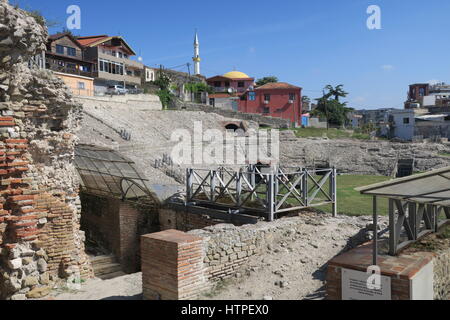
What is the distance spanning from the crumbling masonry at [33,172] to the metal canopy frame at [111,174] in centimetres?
261

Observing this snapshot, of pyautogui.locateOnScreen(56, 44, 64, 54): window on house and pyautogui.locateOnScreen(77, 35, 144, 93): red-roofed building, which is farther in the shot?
pyautogui.locateOnScreen(77, 35, 144, 93): red-roofed building

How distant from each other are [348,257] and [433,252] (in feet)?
4.54

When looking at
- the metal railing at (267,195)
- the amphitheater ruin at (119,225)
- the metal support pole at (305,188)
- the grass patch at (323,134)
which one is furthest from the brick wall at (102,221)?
the grass patch at (323,134)

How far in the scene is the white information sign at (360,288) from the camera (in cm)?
494

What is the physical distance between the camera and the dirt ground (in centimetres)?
660

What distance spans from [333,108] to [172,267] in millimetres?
55588

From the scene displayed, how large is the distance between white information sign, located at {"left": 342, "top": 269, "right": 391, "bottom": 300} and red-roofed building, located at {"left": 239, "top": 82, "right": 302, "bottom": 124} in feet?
139

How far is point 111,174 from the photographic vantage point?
12.2 m

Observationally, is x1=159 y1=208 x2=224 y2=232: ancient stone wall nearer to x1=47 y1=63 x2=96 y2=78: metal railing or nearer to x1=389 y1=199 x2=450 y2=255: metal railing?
x1=389 y1=199 x2=450 y2=255: metal railing

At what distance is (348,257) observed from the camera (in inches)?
227

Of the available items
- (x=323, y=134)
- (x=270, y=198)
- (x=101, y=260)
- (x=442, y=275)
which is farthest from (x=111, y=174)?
(x=323, y=134)

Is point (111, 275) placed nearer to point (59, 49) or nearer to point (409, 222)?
point (409, 222)

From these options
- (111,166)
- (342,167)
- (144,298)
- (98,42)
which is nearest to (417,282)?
(144,298)

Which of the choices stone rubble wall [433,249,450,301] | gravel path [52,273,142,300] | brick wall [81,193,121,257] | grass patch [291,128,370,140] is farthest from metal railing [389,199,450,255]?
grass patch [291,128,370,140]
